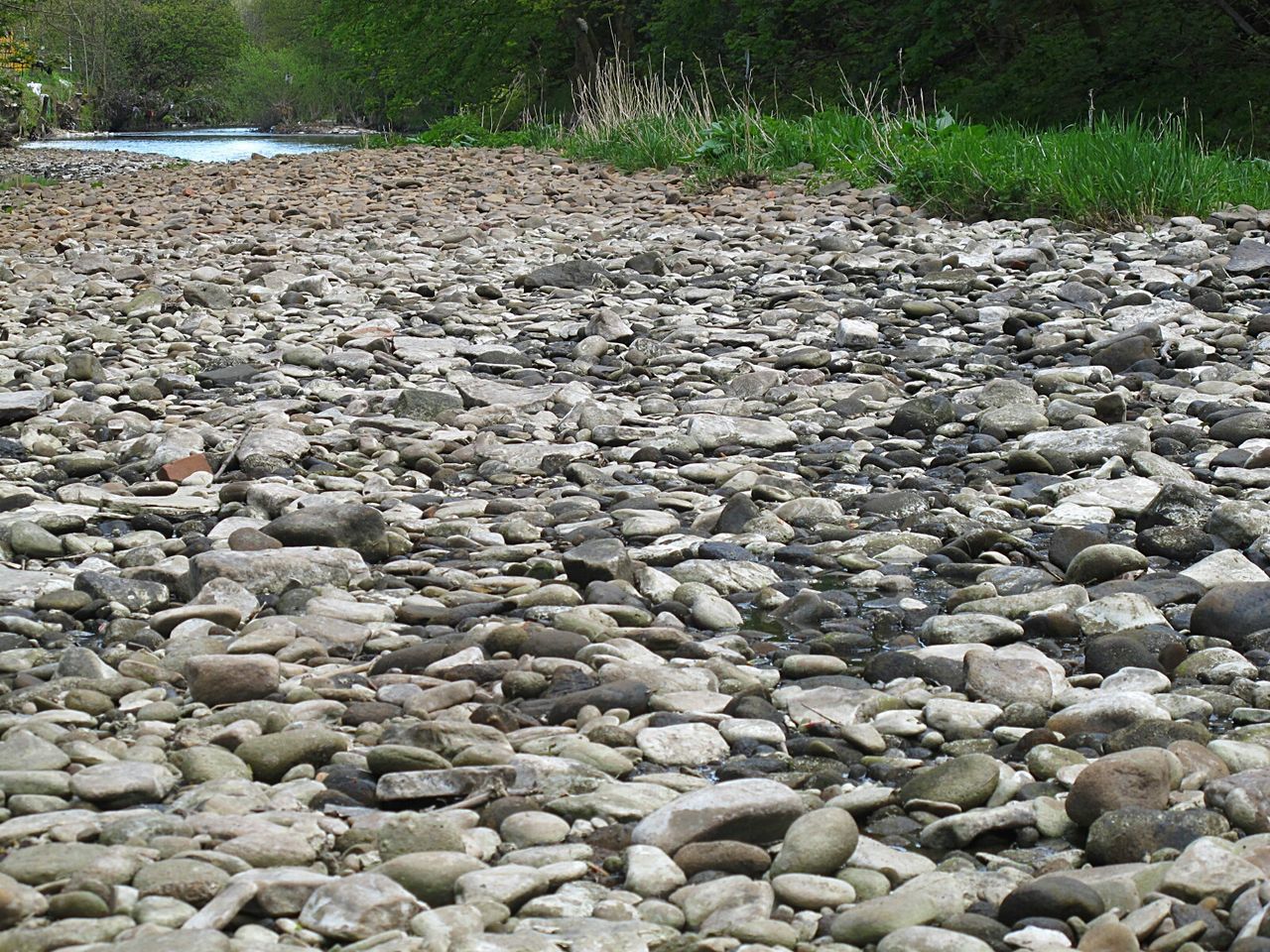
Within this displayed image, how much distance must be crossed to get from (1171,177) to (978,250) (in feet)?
4.99

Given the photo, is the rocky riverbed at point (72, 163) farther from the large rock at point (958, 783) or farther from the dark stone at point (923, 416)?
the large rock at point (958, 783)

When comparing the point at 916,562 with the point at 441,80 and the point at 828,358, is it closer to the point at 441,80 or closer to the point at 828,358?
the point at 828,358

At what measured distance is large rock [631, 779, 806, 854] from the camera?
5.83ft

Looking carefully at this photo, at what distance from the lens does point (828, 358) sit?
16.1 ft

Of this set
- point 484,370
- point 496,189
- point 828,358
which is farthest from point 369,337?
point 496,189

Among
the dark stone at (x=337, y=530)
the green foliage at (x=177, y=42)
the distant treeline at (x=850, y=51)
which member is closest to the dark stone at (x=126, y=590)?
the dark stone at (x=337, y=530)

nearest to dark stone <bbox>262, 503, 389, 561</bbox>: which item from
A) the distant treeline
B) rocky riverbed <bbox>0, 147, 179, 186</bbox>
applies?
the distant treeline

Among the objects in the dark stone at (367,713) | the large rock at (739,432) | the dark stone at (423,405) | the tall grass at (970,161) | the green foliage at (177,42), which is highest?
the green foliage at (177,42)

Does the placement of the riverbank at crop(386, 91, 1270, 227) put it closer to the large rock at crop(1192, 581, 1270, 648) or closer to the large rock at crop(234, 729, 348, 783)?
the large rock at crop(1192, 581, 1270, 648)

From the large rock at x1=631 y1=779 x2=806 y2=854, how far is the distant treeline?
31.6 ft

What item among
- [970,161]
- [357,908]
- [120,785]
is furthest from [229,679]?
[970,161]

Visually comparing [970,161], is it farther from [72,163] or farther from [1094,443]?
[72,163]

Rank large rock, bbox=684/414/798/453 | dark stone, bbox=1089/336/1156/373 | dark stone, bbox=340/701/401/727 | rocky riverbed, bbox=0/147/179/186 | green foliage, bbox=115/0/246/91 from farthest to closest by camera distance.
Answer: green foliage, bbox=115/0/246/91
rocky riverbed, bbox=0/147/179/186
dark stone, bbox=1089/336/1156/373
large rock, bbox=684/414/798/453
dark stone, bbox=340/701/401/727

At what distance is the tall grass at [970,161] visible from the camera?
7438 mm
